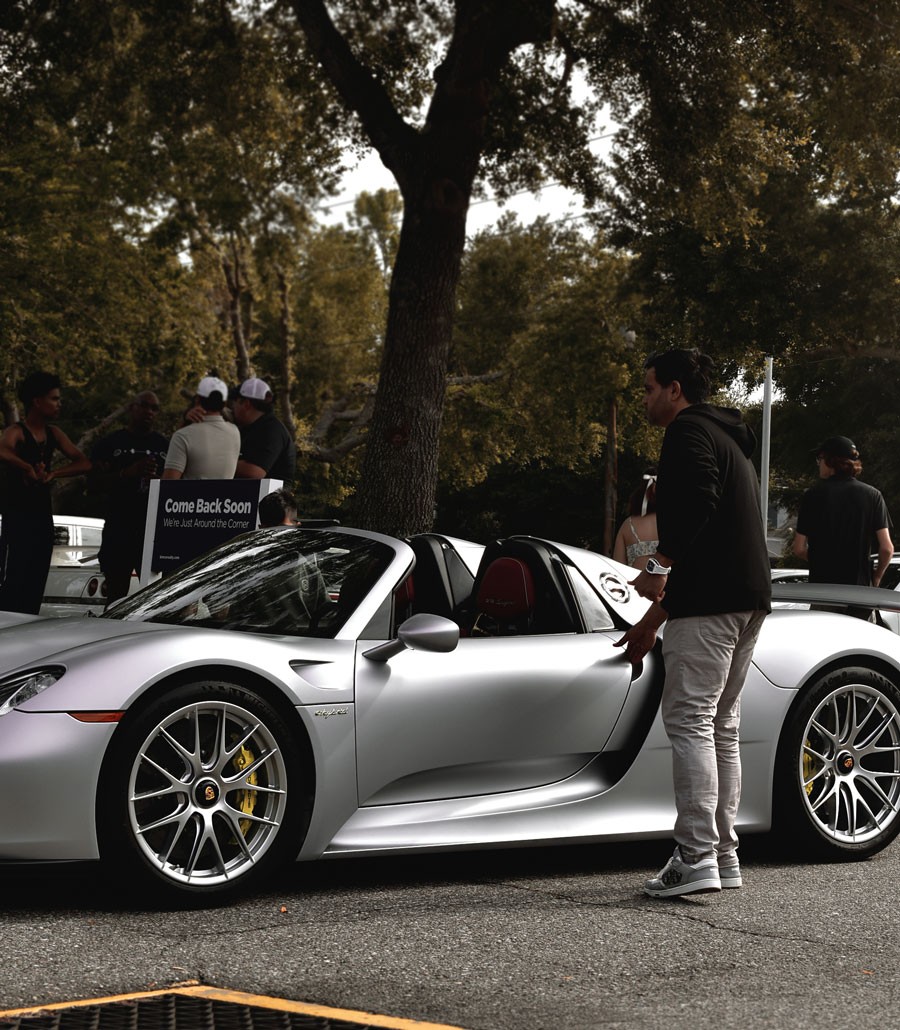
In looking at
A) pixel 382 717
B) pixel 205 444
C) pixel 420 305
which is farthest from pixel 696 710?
pixel 420 305

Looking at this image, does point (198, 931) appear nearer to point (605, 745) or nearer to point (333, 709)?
point (333, 709)

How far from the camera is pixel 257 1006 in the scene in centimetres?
344

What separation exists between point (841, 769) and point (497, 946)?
206 cm

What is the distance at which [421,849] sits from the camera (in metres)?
4.78

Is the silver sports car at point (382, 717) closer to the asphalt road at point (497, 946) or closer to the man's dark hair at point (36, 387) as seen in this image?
the asphalt road at point (497, 946)

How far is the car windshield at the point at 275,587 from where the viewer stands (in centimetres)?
507

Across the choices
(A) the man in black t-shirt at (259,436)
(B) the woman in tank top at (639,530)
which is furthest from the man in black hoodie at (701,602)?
(A) the man in black t-shirt at (259,436)

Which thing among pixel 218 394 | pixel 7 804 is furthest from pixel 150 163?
pixel 7 804

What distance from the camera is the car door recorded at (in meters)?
4.74

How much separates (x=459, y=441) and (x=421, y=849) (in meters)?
34.6

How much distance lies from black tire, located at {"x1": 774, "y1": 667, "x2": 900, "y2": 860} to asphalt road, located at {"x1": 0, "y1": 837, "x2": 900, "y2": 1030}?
216 millimetres

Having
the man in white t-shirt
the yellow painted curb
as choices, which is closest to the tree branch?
the man in white t-shirt

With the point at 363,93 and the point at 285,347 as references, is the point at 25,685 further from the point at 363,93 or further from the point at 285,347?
the point at 285,347

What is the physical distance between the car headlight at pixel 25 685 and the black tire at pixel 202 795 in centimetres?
27
